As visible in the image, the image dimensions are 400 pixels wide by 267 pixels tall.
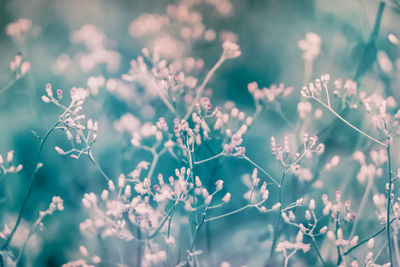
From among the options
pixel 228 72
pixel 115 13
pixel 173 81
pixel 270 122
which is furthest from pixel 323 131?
pixel 115 13

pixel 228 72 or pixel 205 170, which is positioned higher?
pixel 228 72

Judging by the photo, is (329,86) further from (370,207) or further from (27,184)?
(27,184)

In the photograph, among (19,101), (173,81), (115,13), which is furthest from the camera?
(115,13)

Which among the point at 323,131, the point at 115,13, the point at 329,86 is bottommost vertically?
the point at 323,131

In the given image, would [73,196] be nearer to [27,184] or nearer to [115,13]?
[27,184]

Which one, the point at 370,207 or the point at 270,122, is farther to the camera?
the point at 270,122

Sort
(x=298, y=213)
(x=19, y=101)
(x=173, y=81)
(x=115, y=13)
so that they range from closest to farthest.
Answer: (x=173, y=81) → (x=298, y=213) → (x=19, y=101) → (x=115, y=13)
